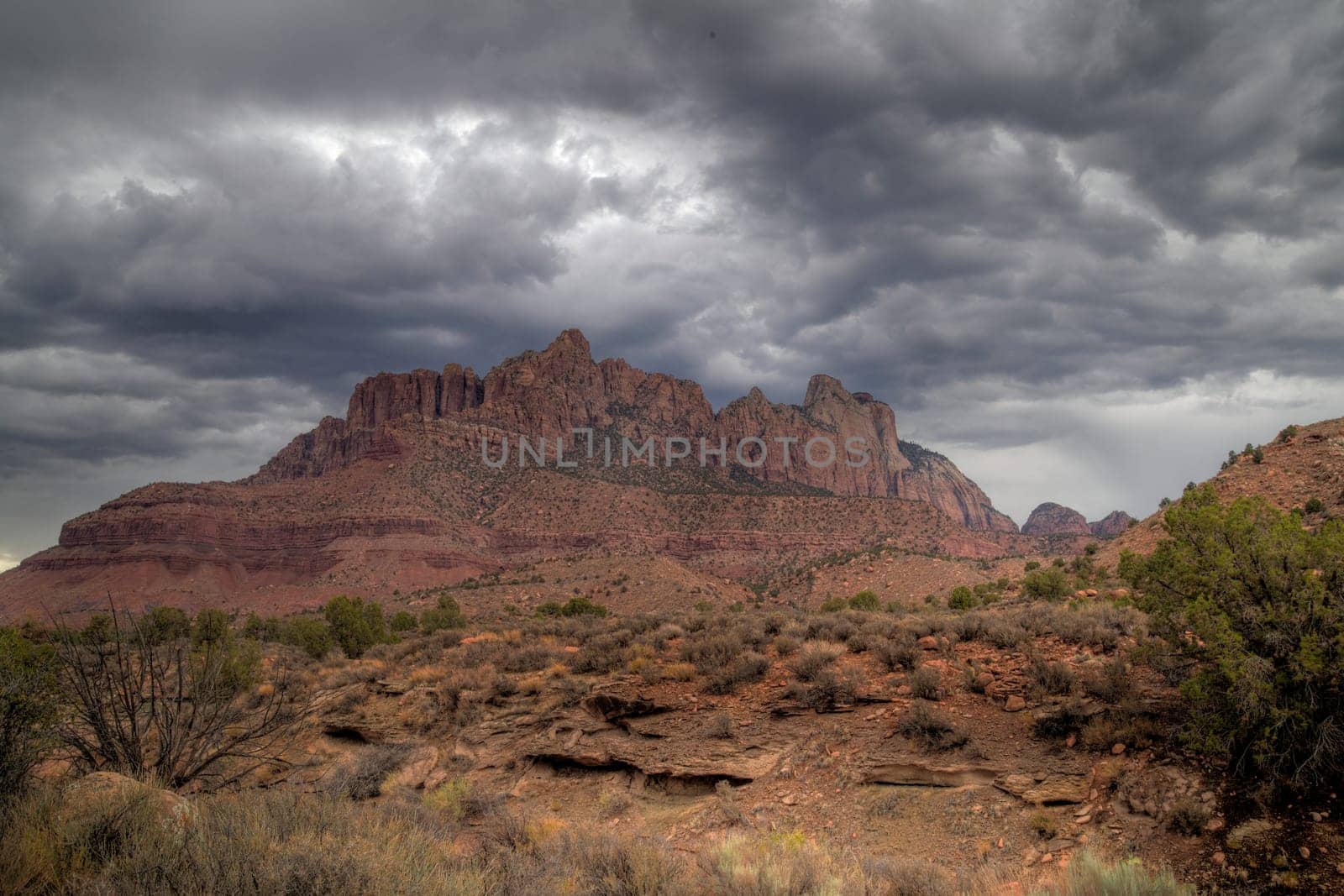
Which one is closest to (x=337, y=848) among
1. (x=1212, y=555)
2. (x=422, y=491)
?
(x=1212, y=555)

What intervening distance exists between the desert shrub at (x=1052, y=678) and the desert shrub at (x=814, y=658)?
12.5 feet

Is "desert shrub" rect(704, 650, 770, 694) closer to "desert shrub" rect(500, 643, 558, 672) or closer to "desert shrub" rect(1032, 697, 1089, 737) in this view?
"desert shrub" rect(1032, 697, 1089, 737)

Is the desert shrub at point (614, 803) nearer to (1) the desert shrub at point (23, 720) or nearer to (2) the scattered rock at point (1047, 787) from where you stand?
(2) the scattered rock at point (1047, 787)

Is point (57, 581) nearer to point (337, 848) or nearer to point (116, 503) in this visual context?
point (116, 503)

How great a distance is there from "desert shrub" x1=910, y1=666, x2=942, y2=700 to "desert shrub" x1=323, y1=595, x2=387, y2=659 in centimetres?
2303

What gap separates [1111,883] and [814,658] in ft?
26.3

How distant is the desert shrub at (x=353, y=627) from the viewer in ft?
90.4

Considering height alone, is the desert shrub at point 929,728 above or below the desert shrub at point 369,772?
above

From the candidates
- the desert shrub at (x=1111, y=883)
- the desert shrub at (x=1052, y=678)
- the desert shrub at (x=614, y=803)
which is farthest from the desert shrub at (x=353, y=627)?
the desert shrub at (x=1111, y=883)

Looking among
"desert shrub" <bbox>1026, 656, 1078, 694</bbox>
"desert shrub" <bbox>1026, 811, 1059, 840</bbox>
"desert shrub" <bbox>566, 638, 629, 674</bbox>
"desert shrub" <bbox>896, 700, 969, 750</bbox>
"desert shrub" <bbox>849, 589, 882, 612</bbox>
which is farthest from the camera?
"desert shrub" <bbox>849, 589, 882, 612</bbox>

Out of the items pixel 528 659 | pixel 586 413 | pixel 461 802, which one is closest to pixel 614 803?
pixel 461 802

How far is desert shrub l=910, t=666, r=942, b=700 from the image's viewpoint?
11656 millimetres

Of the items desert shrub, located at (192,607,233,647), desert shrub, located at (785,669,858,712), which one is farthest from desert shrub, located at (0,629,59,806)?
desert shrub, located at (192,607,233,647)

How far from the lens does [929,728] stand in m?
10.6
